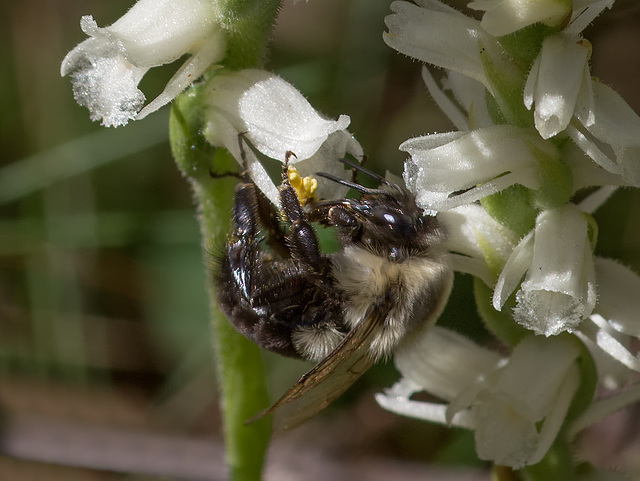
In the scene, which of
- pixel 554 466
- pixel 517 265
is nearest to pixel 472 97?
pixel 517 265

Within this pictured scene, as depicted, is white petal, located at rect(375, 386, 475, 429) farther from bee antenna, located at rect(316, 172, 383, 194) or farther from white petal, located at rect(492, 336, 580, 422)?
bee antenna, located at rect(316, 172, 383, 194)

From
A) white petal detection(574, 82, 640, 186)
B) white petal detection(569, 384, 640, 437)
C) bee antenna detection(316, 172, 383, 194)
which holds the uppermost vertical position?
white petal detection(574, 82, 640, 186)

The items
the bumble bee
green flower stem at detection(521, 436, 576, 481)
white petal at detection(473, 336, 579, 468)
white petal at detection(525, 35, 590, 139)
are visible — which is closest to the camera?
white petal at detection(525, 35, 590, 139)

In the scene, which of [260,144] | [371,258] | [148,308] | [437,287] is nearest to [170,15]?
[260,144]

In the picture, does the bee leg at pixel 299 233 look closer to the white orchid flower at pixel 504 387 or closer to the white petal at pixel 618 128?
the white orchid flower at pixel 504 387

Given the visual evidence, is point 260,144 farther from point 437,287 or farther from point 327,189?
point 437,287

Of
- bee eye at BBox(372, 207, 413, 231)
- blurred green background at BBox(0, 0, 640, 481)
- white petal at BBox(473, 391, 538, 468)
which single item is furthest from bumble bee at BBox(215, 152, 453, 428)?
blurred green background at BBox(0, 0, 640, 481)

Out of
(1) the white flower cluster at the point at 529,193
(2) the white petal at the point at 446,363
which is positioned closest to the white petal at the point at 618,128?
(1) the white flower cluster at the point at 529,193
